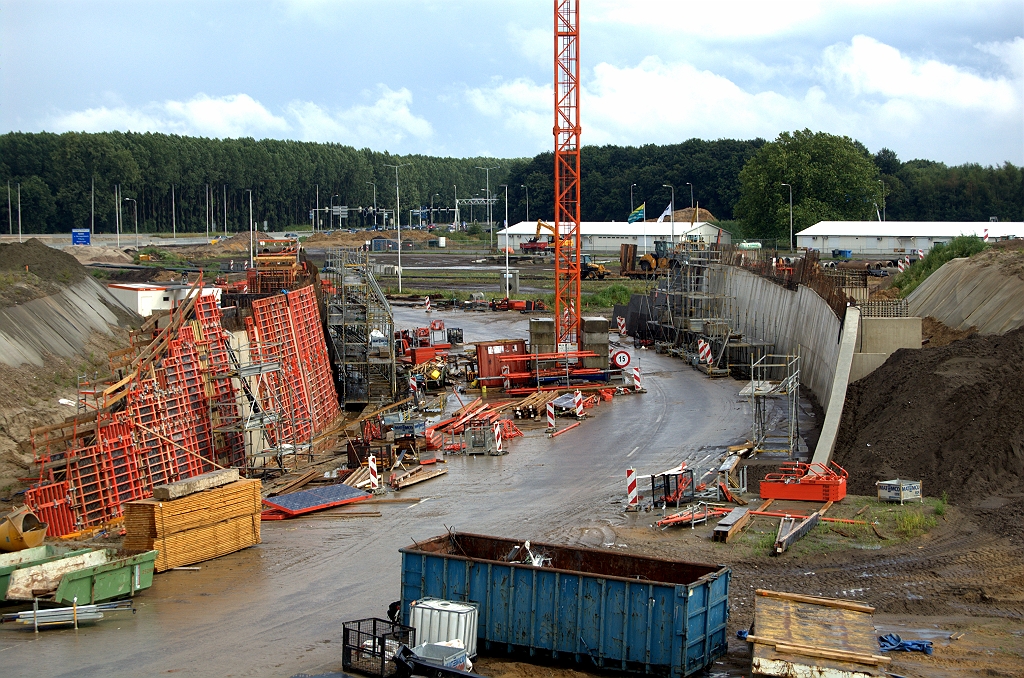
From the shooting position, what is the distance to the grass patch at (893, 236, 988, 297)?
2133 inches

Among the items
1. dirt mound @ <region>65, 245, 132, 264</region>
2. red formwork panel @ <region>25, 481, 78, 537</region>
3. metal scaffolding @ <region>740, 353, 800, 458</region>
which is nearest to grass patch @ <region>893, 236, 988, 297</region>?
metal scaffolding @ <region>740, 353, 800, 458</region>

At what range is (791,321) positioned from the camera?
4600 centimetres

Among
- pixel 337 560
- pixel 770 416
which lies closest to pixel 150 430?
pixel 337 560

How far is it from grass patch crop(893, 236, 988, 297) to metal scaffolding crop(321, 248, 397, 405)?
28.0 metres

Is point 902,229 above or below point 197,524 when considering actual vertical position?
above

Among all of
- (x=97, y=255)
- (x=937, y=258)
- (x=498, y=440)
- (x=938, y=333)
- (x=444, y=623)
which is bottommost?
(x=498, y=440)

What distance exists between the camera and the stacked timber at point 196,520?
21.2 metres

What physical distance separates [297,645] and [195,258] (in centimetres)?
10012

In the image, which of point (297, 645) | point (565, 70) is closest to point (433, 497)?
point (297, 645)

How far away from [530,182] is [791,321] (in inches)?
5086

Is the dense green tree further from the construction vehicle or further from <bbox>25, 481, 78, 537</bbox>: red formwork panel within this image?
<bbox>25, 481, 78, 537</bbox>: red formwork panel

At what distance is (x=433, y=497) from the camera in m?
27.9

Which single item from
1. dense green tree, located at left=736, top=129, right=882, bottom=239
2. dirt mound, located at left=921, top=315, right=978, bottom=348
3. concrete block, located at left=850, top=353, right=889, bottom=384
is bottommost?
concrete block, located at left=850, top=353, right=889, bottom=384

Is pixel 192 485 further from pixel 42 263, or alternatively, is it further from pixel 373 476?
pixel 42 263
